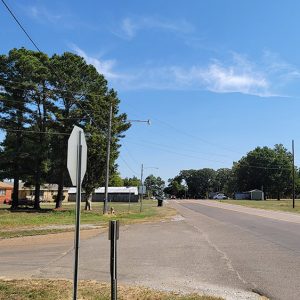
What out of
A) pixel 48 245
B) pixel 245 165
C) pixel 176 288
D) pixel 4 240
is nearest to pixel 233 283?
pixel 176 288

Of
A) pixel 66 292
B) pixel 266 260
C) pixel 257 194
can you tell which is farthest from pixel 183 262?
pixel 257 194

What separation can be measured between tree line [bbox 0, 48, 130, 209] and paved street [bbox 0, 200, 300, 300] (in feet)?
92.9

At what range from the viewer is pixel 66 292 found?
8.38 m

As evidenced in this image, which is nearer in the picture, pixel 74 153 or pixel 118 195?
pixel 74 153

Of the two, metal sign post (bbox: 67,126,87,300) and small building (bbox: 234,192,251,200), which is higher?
small building (bbox: 234,192,251,200)

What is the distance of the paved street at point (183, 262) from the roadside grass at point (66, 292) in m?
0.76

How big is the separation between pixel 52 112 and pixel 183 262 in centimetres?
3827

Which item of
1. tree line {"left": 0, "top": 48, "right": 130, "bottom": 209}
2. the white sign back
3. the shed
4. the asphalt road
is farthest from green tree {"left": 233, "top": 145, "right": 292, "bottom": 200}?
the white sign back

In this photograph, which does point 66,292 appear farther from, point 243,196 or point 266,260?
point 243,196

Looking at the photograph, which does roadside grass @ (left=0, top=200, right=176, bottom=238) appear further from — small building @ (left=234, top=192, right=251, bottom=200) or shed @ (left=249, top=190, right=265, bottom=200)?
small building @ (left=234, top=192, right=251, bottom=200)

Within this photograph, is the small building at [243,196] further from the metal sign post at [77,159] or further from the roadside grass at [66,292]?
the metal sign post at [77,159]

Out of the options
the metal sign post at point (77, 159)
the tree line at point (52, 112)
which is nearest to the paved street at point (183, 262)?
the metal sign post at point (77, 159)

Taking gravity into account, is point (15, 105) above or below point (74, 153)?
above

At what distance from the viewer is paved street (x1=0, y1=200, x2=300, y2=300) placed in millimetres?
9703
